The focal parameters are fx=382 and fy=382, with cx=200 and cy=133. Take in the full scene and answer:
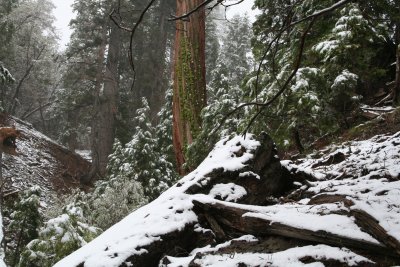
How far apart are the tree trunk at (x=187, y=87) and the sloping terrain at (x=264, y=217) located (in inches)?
90.9

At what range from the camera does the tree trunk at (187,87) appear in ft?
22.1

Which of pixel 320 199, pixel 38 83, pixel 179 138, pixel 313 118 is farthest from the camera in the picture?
pixel 38 83

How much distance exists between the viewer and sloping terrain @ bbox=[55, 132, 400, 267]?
2551 mm

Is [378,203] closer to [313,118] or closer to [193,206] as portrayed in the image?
[193,206]

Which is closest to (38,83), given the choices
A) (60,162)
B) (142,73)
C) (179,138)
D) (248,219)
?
(142,73)

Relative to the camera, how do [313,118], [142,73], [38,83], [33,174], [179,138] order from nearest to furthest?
[313,118], [179,138], [33,174], [142,73], [38,83]

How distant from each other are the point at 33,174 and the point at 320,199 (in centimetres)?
1382

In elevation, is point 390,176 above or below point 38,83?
below

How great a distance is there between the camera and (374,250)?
2.43 metres

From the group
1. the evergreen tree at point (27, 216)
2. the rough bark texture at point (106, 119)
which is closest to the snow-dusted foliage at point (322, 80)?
the evergreen tree at point (27, 216)

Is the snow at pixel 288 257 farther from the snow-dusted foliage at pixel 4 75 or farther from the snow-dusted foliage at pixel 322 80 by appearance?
the snow-dusted foliage at pixel 4 75

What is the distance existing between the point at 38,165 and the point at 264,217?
14766 mm

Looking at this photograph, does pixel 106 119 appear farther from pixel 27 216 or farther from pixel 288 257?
pixel 288 257

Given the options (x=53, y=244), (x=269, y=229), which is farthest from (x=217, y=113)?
(x=53, y=244)
